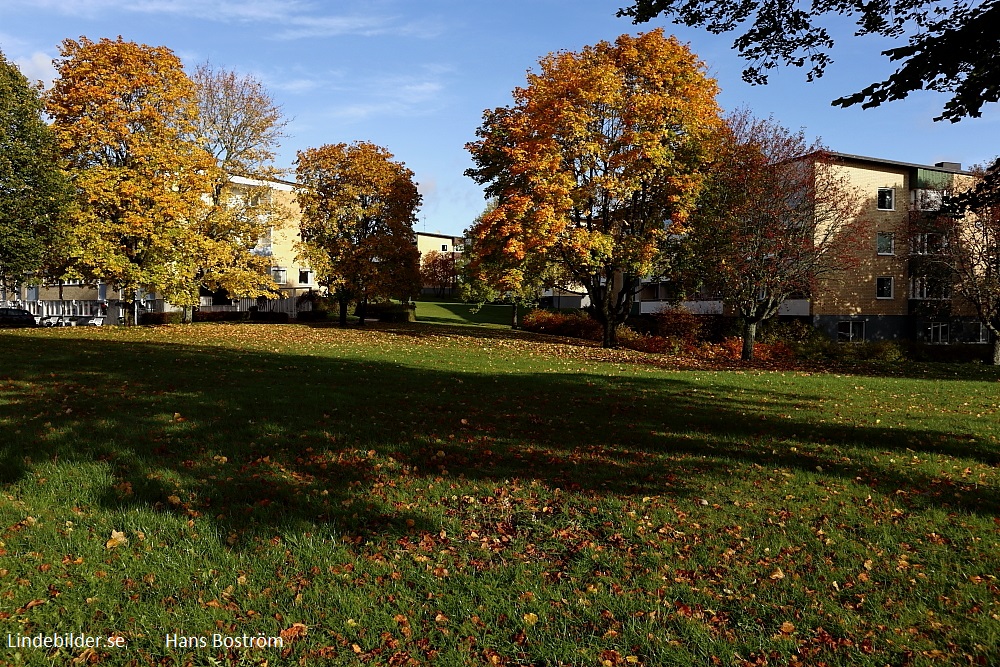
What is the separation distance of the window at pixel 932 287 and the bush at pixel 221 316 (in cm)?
4410

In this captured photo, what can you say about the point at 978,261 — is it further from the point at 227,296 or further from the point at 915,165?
the point at 227,296

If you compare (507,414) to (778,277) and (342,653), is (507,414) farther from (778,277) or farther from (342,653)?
(778,277)

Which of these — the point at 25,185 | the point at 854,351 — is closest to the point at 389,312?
the point at 25,185

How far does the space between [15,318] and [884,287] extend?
183 feet

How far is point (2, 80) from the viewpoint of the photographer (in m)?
24.4

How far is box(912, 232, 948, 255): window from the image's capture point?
31.7 meters

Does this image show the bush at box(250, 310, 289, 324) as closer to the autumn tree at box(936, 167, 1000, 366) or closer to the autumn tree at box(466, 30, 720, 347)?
the autumn tree at box(466, 30, 720, 347)

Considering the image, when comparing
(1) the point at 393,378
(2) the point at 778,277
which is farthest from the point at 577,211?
(1) the point at 393,378

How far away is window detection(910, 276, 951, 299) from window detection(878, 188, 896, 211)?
17.5 ft

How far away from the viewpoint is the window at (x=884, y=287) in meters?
40.2

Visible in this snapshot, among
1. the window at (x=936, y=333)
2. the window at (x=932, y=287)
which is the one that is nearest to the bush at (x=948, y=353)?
the window at (x=932, y=287)

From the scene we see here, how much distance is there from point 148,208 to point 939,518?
31.6 m

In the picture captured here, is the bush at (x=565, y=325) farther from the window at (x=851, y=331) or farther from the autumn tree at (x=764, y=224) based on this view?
the window at (x=851, y=331)

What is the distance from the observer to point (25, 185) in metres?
25.0
